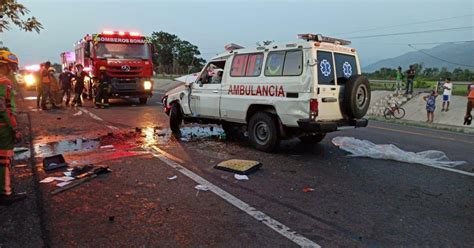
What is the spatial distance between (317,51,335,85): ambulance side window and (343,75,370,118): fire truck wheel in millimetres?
339

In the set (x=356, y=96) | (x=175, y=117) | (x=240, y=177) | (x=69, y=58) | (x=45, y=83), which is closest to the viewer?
(x=240, y=177)

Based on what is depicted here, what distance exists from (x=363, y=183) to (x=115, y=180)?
11.5ft

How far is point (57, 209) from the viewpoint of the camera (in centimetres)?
435

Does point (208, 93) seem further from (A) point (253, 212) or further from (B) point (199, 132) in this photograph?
(A) point (253, 212)

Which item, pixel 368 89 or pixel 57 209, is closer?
pixel 57 209

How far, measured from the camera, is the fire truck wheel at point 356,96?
7047mm

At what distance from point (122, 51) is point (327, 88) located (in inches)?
477

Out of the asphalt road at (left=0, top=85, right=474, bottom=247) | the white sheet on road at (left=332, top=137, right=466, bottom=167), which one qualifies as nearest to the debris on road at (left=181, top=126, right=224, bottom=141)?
the asphalt road at (left=0, top=85, right=474, bottom=247)

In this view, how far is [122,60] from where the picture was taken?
16.6 m

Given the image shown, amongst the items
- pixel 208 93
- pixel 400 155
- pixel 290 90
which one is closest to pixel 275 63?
pixel 290 90

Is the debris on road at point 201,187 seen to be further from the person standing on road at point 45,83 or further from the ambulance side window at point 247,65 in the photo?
the person standing on road at point 45,83

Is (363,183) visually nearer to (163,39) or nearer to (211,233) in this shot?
(211,233)

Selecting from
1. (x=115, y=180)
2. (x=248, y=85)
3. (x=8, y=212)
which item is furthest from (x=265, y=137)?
(x=8, y=212)

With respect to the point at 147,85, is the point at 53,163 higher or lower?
lower
